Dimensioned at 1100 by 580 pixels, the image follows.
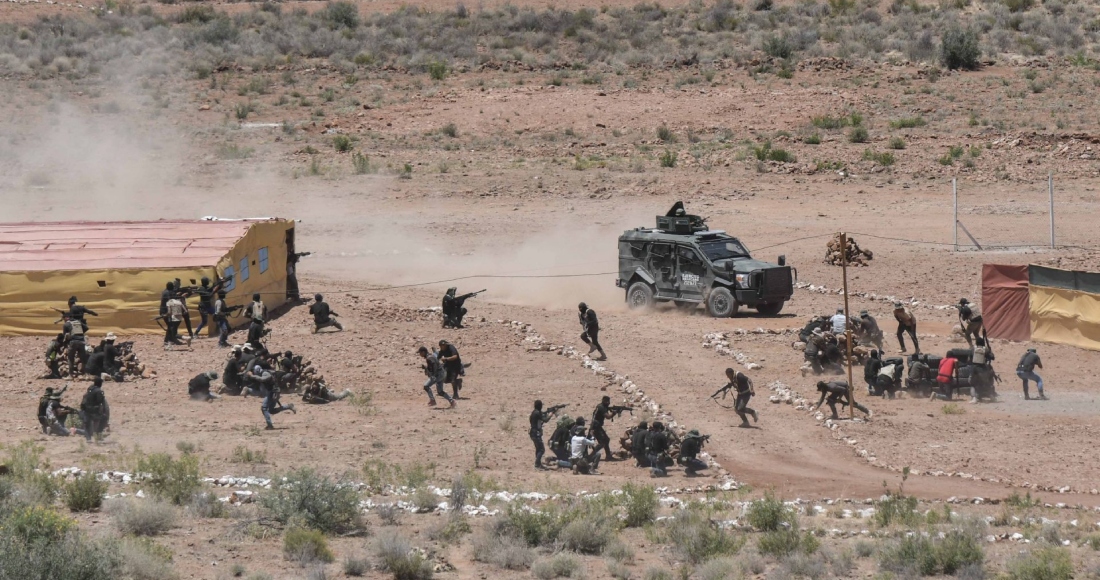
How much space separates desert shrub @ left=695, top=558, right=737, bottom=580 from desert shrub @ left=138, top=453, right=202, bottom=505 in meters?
6.54

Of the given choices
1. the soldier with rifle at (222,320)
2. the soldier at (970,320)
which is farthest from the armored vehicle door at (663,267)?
the soldier with rifle at (222,320)

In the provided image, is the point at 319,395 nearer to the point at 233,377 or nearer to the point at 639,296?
the point at 233,377

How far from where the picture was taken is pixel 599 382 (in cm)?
2536

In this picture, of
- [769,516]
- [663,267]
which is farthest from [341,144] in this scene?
[769,516]

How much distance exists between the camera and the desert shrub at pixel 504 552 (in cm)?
1553

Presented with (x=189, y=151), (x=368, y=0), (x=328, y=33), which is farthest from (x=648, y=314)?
(x=368, y=0)

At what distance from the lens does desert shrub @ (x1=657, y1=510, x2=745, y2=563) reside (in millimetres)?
15625

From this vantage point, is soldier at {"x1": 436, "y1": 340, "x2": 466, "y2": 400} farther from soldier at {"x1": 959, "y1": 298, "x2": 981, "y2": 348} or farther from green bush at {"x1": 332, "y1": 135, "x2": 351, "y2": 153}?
green bush at {"x1": 332, "y1": 135, "x2": 351, "y2": 153}

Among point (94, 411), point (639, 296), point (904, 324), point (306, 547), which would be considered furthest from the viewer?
point (639, 296)

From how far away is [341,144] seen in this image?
4956cm

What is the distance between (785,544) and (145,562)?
21.9 ft

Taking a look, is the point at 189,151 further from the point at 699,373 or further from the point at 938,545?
the point at 938,545

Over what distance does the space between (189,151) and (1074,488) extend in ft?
123

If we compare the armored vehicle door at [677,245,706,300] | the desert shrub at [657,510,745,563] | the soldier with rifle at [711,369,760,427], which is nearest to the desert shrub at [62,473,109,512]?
the desert shrub at [657,510,745,563]
